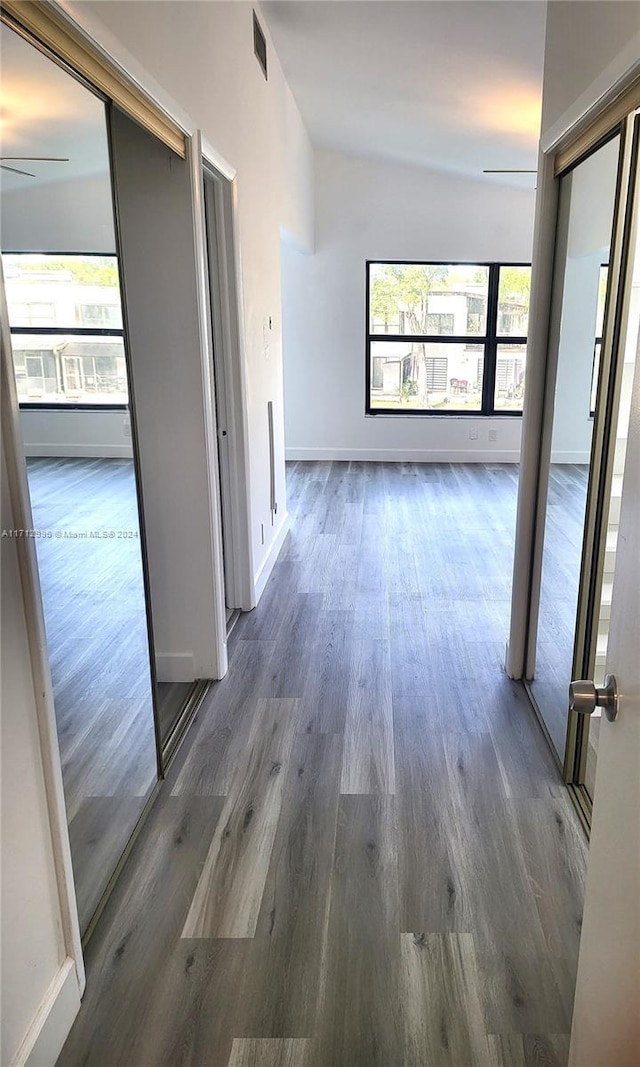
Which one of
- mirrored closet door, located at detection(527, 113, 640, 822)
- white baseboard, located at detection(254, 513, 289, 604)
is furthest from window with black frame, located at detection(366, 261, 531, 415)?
mirrored closet door, located at detection(527, 113, 640, 822)

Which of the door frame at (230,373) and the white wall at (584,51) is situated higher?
the white wall at (584,51)

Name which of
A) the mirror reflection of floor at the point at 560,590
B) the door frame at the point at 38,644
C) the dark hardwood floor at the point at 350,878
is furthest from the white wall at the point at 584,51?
the dark hardwood floor at the point at 350,878

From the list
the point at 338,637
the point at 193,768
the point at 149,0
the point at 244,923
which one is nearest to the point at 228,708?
the point at 193,768

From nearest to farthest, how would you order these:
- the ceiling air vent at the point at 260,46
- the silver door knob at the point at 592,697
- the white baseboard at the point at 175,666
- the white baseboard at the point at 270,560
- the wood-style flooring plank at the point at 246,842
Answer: the silver door knob at the point at 592,697 → the wood-style flooring plank at the point at 246,842 → the white baseboard at the point at 175,666 → the ceiling air vent at the point at 260,46 → the white baseboard at the point at 270,560

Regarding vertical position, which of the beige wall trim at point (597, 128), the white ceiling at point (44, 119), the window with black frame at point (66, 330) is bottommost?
the window with black frame at point (66, 330)

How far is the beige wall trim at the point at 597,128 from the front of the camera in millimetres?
1717

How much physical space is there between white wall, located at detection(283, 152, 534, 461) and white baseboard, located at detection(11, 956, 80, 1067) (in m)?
→ 6.39

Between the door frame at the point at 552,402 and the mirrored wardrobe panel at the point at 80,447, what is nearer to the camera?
the mirrored wardrobe panel at the point at 80,447

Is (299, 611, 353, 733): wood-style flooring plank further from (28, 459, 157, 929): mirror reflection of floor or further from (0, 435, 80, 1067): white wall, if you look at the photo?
(0, 435, 80, 1067): white wall

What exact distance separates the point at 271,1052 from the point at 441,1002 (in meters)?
0.39

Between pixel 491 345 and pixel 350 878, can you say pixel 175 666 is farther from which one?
pixel 491 345

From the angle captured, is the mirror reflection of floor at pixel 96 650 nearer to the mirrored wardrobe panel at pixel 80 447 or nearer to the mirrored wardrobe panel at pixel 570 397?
the mirrored wardrobe panel at pixel 80 447

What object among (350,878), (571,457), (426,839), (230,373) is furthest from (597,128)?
(350,878)

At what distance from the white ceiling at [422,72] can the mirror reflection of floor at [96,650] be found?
2717 mm
